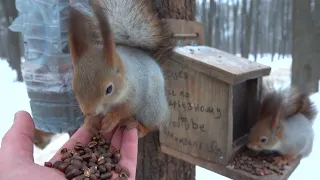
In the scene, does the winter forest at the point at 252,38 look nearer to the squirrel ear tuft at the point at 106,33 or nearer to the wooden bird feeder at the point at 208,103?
the wooden bird feeder at the point at 208,103

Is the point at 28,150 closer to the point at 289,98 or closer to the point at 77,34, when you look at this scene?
the point at 77,34

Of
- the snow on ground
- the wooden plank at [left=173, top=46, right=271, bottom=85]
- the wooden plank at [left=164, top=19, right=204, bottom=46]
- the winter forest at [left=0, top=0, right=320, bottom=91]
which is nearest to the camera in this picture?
the wooden plank at [left=173, top=46, right=271, bottom=85]

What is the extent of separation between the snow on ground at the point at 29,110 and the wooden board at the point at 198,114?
83 centimetres

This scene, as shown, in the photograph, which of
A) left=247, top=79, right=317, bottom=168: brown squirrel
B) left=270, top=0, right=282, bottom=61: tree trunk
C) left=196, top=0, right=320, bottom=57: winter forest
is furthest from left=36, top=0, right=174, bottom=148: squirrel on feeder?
left=270, top=0, right=282, bottom=61: tree trunk

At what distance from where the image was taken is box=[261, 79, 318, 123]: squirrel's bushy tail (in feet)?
4.31

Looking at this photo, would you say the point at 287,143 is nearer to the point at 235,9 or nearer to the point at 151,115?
the point at 151,115

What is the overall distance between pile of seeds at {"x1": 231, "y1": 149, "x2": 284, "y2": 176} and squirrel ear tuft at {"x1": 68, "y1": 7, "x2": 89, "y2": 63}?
2.06 feet

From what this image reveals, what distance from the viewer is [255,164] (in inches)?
46.4

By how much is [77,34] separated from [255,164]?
2.35 ft

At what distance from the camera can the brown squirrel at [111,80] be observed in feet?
2.45

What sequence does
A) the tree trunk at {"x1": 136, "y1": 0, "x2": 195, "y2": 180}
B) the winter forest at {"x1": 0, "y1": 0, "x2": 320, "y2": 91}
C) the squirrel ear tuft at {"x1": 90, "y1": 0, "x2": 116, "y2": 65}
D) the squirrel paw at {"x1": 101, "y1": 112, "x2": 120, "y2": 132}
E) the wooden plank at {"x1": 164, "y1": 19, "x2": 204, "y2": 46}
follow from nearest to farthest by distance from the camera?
the squirrel ear tuft at {"x1": 90, "y1": 0, "x2": 116, "y2": 65}
the squirrel paw at {"x1": 101, "y1": 112, "x2": 120, "y2": 132}
the wooden plank at {"x1": 164, "y1": 19, "x2": 204, "y2": 46}
the tree trunk at {"x1": 136, "y1": 0, "x2": 195, "y2": 180}
the winter forest at {"x1": 0, "y1": 0, "x2": 320, "y2": 91}

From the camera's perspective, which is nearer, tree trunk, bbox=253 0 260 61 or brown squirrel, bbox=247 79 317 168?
brown squirrel, bbox=247 79 317 168

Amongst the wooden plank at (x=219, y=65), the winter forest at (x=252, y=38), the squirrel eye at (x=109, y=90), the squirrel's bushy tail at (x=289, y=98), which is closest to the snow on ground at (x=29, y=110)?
the winter forest at (x=252, y=38)

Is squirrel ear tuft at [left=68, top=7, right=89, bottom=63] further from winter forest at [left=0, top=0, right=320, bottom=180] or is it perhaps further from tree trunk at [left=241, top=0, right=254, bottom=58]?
tree trunk at [left=241, top=0, right=254, bottom=58]
